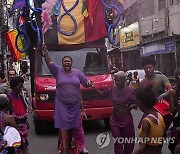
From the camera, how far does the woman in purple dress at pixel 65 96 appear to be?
20.6 feet

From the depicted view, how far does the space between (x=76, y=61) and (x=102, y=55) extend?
28.7 inches

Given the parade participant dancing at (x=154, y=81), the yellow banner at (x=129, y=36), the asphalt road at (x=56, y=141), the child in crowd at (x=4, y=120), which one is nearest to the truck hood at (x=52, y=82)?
the asphalt road at (x=56, y=141)

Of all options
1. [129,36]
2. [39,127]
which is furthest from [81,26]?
[129,36]

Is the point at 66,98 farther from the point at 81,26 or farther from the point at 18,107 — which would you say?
the point at 81,26

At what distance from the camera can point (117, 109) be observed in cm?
562

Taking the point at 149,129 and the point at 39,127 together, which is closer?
the point at 149,129

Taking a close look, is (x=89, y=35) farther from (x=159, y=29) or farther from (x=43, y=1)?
(x=159, y=29)

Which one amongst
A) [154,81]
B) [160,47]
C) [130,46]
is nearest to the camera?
[154,81]

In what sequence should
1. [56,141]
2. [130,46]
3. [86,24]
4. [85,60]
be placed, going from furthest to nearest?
[130,46] → [86,24] → [85,60] → [56,141]

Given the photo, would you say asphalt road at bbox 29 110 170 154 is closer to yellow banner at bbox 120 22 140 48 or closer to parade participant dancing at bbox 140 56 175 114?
parade participant dancing at bbox 140 56 175 114

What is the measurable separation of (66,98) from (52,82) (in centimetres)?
250

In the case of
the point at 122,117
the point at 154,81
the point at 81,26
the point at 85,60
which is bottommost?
the point at 122,117

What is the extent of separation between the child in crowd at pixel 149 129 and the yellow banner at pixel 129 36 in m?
28.8

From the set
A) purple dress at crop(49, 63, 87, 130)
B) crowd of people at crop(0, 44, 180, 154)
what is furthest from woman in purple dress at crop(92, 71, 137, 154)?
purple dress at crop(49, 63, 87, 130)
